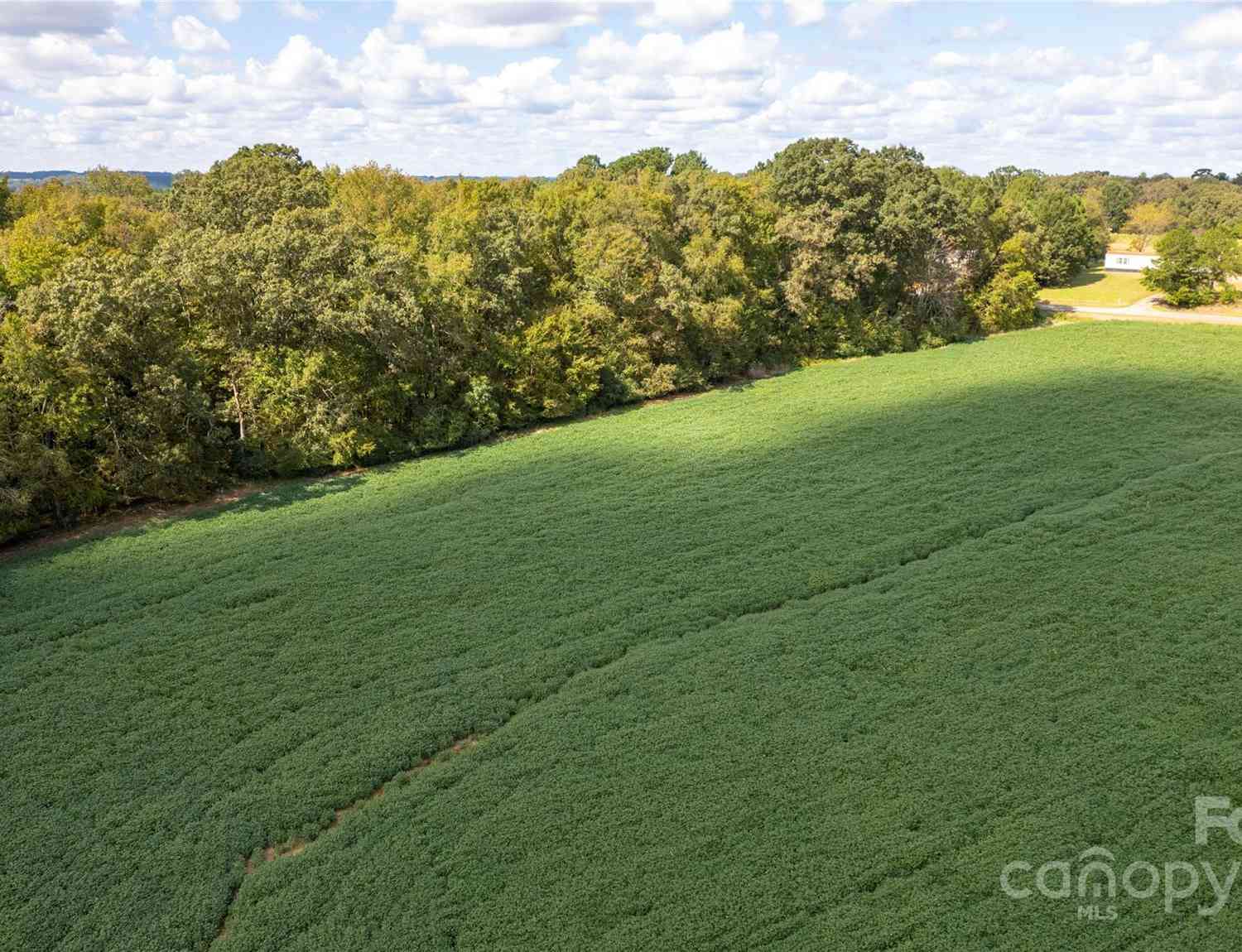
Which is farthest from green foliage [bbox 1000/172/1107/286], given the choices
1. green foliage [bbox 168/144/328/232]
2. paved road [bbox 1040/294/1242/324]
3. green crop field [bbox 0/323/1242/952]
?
green foliage [bbox 168/144/328/232]

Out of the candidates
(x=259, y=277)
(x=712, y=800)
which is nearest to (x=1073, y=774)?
Answer: (x=712, y=800)

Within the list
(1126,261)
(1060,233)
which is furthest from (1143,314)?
(1126,261)

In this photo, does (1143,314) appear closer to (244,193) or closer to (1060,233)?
(1060,233)

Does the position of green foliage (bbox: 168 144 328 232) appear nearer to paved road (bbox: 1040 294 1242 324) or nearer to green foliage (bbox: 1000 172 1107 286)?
paved road (bbox: 1040 294 1242 324)

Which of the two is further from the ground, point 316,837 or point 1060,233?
point 1060,233

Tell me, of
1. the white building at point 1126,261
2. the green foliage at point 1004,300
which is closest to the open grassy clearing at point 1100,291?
the white building at point 1126,261

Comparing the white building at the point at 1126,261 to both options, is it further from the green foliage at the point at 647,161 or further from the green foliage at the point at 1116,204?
the green foliage at the point at 647,161
